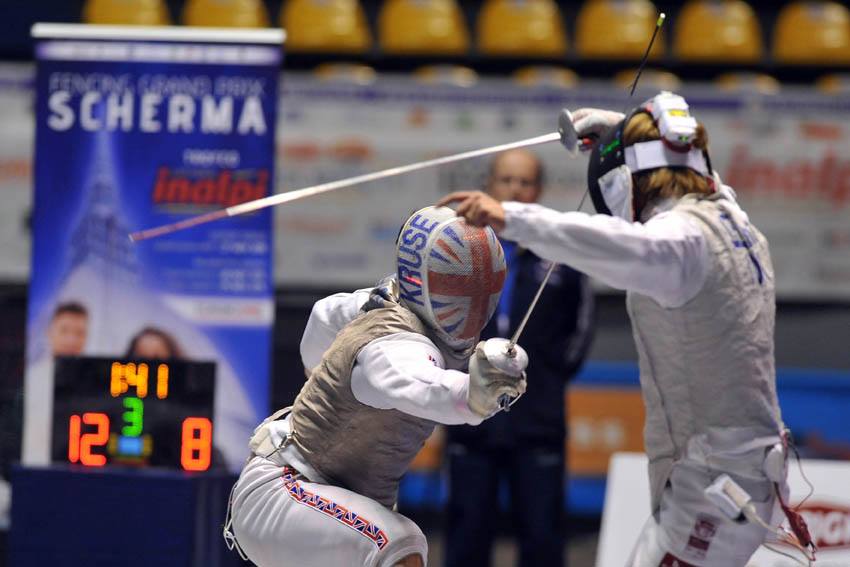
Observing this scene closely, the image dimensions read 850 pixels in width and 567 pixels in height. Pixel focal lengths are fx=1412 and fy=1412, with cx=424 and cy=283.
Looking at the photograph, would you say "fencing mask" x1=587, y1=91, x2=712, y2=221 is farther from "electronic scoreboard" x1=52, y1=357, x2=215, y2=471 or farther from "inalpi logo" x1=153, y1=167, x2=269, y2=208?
"inalpi logo" x1=153, y1=167, x2=269, y2=208

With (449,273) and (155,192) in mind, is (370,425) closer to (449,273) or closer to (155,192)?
(449,273)

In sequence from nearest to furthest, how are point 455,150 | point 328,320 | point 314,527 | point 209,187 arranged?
point 314,527, point 328,320, point 209,187, point 455,150

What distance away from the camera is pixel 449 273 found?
300 cm

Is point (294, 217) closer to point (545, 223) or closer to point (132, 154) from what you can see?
point (132, 154)

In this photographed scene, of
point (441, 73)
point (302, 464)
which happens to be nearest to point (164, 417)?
point (302, 464)

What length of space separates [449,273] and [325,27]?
204 inches

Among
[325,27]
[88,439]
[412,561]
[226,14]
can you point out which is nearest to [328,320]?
[412,561]

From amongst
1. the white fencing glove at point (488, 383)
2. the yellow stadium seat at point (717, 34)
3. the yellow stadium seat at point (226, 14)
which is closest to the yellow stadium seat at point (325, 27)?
the yellow stadium seat at point (226, 14)

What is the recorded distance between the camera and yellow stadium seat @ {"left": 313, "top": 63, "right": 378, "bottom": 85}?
701 cm

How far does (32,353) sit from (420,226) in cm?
286

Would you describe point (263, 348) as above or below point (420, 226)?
below

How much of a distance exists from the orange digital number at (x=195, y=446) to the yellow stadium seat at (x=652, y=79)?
3404mm

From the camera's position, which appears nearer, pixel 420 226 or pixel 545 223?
pixel 545 223

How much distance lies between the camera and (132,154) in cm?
552
